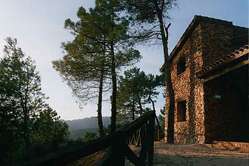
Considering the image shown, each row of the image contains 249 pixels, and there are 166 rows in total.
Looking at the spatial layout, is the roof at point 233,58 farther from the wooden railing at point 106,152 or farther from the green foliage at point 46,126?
the green foliage at point 46,126

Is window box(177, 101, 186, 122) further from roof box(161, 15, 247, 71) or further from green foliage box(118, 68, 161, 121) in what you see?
green foliage box(118, 68, 161, 121)

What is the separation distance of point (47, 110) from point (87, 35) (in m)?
10.6

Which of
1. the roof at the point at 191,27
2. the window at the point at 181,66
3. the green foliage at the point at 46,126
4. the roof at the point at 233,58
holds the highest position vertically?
the roof at the point at 191,27

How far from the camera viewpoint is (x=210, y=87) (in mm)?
13266

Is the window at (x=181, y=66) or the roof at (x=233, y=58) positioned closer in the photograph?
the roof at (x=233, y=58)

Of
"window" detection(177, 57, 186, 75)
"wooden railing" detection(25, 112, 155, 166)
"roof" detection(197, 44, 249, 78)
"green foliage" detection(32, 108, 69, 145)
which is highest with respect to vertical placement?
"window" detection(177, 57, 186, 75)

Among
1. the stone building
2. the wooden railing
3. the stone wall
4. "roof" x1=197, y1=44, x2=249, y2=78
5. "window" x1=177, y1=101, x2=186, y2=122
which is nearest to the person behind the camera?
the wooden railing

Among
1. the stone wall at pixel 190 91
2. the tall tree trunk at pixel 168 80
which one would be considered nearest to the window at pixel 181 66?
the stone wall at pixel 190 91

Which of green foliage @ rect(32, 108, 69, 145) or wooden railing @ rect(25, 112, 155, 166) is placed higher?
wooden railing @ rect(25, 112, 155, 166)

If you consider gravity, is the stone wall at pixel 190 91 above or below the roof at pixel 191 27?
below

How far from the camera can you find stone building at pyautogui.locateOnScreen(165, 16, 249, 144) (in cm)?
1276

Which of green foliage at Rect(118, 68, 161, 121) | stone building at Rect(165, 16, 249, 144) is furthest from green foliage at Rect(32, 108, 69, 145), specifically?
stone building at Rect(165, 16, 249, 144)

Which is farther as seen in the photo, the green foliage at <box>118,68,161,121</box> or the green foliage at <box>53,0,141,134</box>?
the green foliage at <box>118,68,161,121</box>

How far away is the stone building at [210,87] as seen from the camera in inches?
502
